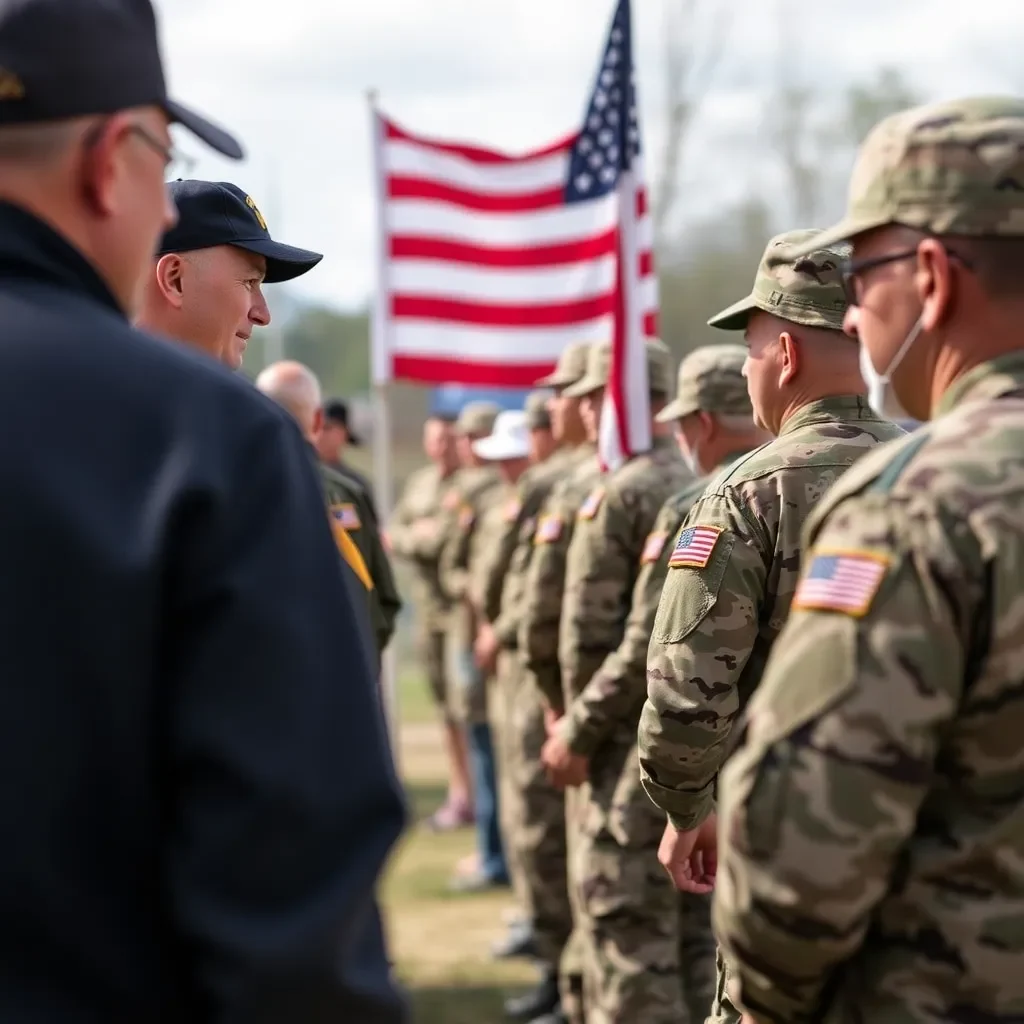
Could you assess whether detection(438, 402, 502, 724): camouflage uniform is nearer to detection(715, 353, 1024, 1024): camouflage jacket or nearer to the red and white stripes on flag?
the red and white stripes on flag

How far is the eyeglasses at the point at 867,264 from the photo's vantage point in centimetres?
234

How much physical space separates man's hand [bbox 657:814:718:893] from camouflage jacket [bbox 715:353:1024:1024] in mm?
1844

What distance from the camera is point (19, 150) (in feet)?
6.17

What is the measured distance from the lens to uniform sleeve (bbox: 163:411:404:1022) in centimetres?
167

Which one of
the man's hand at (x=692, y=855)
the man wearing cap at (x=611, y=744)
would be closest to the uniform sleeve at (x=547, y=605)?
the man wearing cap at (x=611, y=744)

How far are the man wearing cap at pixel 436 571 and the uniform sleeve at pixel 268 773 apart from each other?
395 inches

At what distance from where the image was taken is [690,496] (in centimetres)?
514

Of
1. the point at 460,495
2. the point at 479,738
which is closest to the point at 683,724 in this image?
the point at 479,738

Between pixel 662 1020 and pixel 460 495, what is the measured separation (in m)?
6.37

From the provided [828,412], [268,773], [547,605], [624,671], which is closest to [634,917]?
[624,671]

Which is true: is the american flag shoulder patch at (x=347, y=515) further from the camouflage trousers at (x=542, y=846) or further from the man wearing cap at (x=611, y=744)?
the camouflage trousers at (x=542, y=846)

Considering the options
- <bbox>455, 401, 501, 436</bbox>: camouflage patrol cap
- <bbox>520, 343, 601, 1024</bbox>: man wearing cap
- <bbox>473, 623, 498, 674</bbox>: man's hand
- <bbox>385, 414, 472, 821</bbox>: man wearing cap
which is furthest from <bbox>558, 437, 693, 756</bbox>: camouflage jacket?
<bbox>385, 414, 472, 821</bbox>: man wearing cap

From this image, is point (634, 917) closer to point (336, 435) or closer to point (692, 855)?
point (692, 855)

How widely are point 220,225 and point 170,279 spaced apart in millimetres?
154
